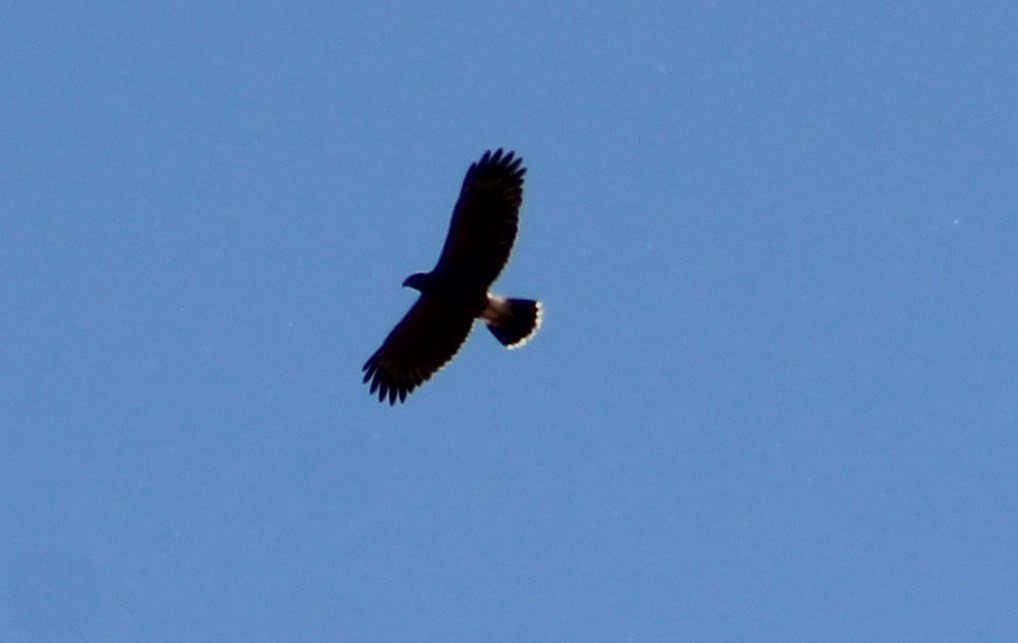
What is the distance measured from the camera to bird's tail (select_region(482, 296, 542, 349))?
23.0 meters

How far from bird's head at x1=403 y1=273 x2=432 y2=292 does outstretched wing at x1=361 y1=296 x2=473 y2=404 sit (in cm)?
19

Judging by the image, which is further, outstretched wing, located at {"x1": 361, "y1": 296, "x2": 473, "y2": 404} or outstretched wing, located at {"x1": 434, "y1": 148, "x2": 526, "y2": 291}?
outstretched wing, located at {"x1": 361, "y1": 296, "x2": 473, "y2": 404}

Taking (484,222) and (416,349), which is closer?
(484,222)

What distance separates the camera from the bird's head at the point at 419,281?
22.7 meters

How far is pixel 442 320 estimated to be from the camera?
2325 cm

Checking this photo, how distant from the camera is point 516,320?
23109 mm

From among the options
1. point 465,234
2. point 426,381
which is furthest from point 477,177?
point 426,381

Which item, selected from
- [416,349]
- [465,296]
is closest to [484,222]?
[465,296]

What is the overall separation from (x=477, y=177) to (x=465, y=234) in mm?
528

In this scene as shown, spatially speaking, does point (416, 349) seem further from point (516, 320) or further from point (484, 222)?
point (484, 222)

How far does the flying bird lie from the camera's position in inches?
882

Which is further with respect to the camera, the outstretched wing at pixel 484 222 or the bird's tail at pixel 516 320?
the bird's tail at pixel 516 320

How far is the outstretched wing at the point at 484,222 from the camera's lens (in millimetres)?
22328

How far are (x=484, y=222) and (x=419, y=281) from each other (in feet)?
2.93
